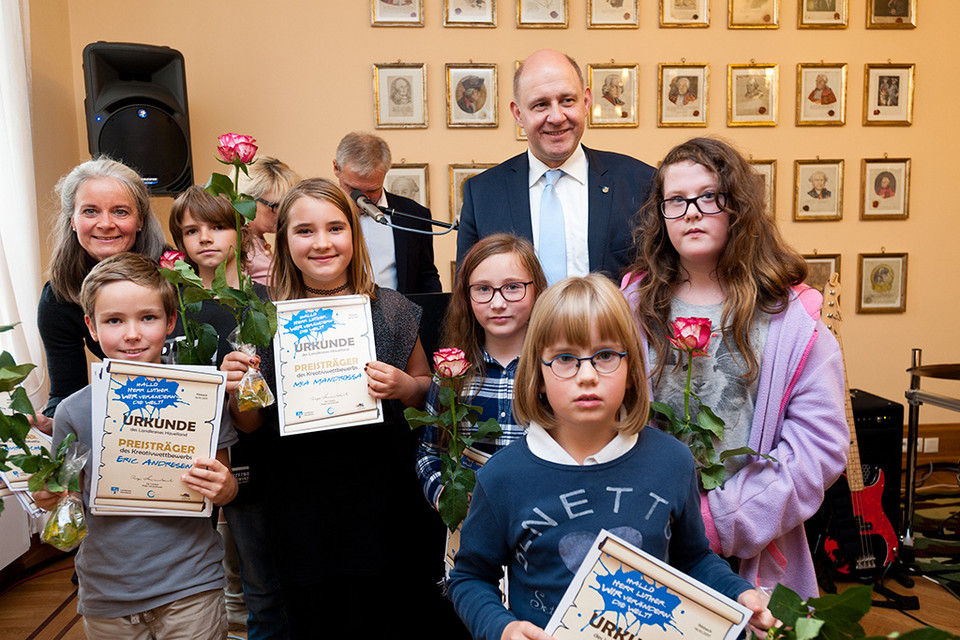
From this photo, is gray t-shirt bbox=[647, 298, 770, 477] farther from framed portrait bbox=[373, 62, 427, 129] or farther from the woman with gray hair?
framed portrait bbox=[373, 62, 427, 129]

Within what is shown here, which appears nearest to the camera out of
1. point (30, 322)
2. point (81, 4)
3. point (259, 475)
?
point (259, 475)

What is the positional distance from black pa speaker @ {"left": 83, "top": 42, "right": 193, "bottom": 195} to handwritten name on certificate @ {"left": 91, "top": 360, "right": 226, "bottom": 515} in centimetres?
227

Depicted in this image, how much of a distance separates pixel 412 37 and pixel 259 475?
10.3ft

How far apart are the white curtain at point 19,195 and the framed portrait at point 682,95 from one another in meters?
3.56

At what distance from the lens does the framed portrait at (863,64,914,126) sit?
4578 millimetres

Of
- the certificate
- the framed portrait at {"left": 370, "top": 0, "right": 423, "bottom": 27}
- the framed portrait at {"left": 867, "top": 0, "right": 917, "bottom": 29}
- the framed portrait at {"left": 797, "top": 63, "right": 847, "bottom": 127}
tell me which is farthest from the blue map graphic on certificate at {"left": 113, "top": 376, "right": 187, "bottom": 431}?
the framed portrait at {"left": 867, "top": 0, "right": 917, "bottom": 29}

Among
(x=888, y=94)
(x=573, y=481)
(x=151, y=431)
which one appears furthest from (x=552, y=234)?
(x=888, y=94)

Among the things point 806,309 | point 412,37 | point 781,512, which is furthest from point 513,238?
point 412,37

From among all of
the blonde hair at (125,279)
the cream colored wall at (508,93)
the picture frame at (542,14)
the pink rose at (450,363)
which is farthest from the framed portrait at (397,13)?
the pink rose at (450,363)

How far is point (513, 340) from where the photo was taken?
1788mm

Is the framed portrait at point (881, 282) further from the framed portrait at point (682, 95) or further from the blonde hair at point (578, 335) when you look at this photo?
the blonde hair at point (578, 335)

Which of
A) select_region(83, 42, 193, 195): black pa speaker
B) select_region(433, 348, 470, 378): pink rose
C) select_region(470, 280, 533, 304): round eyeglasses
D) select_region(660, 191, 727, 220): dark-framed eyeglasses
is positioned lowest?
select_region(433, 348, 470, 378): pink rose

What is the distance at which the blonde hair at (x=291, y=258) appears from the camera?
5.93 feet

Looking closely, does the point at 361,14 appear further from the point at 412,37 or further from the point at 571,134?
the point at 571,134
